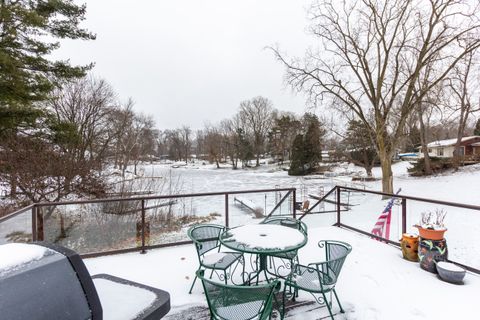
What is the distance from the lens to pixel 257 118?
4631 centimetres

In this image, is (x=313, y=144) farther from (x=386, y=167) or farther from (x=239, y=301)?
(x=239, y=301)

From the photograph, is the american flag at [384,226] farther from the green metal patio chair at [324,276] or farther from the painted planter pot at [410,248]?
the green metal patio chair at [324,276]

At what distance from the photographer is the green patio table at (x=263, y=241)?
8.27 ft

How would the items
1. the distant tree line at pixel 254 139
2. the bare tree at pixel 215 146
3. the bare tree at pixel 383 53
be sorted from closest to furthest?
the bare tree at pixel 383 53
the distant tree line at pixel 254 139
the bare tree at pixel 215 146

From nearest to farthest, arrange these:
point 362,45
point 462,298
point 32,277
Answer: point 32,277
point 462,298
point 362,45

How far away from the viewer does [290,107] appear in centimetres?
4819

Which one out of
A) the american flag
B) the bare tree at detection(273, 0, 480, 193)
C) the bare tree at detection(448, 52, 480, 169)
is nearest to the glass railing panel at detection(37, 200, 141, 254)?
the american flag

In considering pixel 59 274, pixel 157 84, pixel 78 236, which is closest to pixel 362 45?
pixel 78 236

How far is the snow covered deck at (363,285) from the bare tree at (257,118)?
41.9 m

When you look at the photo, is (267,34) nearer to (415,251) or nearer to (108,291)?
(415,251)

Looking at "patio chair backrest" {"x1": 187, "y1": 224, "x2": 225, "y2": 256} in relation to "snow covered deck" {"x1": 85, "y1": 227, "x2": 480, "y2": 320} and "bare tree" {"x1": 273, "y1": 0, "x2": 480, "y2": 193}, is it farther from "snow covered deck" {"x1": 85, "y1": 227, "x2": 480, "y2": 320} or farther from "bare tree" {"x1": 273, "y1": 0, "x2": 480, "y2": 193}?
"bare tree" {"x1": 273, "y1": 0, "x2": 480, "y2": 193}

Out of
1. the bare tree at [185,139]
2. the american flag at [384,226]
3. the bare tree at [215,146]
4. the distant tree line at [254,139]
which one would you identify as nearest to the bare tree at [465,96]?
the american flag at [384,226]

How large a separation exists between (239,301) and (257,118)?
149 ft

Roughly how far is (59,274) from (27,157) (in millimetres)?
7078
